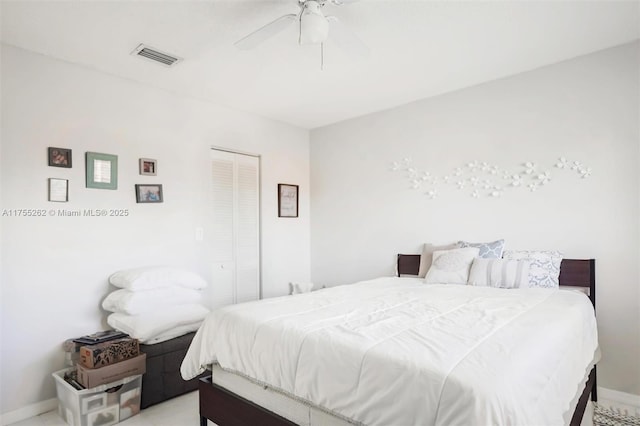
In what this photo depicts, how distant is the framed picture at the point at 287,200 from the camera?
14.8 feet

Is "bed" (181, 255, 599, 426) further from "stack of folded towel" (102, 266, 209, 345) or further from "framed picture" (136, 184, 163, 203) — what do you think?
"framed picture" (136, 184, 163, 203)

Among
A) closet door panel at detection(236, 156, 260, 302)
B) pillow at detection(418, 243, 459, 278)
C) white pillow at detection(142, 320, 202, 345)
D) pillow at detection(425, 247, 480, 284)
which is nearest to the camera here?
white pillow at detection(142, 320, 202, 345)

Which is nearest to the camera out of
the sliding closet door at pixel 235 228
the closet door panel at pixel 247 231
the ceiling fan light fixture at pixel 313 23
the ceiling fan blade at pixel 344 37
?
the ceiling fan light fixture at pixel 313 23

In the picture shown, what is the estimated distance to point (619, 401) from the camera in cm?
268

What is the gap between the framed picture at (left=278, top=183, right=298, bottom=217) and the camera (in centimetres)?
450

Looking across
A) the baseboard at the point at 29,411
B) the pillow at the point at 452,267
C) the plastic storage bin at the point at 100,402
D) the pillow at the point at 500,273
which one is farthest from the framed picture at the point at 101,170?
the pillow at the point at 500,273

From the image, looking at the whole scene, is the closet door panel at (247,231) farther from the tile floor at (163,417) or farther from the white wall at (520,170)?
the tile floor at (163,417)

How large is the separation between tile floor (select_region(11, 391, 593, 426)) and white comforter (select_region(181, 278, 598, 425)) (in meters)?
0.49

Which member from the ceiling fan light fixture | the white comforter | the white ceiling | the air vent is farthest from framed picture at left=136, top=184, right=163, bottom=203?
the ceiling fan light fixture

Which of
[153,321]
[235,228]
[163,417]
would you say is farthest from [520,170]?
[163,417]

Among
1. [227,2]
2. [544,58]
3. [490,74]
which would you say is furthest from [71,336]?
[544,58]

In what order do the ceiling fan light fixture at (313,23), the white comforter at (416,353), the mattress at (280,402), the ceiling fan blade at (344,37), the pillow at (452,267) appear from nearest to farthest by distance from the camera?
1. the white comforter at (416,353)
2. the mattress at (280,402)
3. the ceiling fan light fixture at (313,23)
4. the ceiling fan blade at (344,37)
5. the pillow at (452,267)

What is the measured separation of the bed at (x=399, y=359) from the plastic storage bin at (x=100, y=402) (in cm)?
61

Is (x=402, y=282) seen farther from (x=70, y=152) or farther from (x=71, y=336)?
(x=70, y=152)
